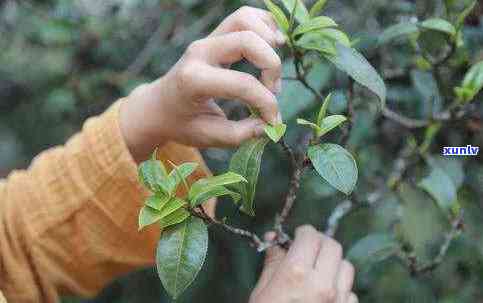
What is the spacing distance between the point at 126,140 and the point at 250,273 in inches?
25.8

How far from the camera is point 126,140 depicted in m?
0.93

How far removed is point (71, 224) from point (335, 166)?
0.46 meters

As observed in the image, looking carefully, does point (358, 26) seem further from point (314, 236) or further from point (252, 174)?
point (252, 174)

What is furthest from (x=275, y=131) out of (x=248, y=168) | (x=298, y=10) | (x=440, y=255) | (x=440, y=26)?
(x=440, y=255)

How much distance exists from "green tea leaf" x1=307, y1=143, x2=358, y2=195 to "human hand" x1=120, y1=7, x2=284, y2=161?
0.20 feet

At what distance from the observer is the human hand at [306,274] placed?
81 centimetres

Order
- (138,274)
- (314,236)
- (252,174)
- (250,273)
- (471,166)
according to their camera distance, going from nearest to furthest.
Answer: (252,174)
(314,236)
(471,166)
(250,273)
(138,274)

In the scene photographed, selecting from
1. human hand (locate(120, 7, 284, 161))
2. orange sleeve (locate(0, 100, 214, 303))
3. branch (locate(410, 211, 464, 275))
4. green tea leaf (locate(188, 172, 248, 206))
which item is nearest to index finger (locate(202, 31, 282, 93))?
human hand (locate(120, 7, 284, 161))

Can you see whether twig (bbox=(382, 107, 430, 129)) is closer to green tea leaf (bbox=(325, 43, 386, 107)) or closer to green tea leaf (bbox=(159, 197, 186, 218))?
green tea leaf (bbox=(325, 43, 386, 107))

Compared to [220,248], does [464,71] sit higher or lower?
higher

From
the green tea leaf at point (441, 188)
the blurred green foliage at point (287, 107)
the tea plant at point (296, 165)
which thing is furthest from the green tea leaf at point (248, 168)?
the green tea leaf at point (441, 188)

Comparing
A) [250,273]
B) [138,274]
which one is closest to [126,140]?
[250,273]

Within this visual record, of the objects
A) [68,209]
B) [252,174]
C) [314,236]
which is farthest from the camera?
[68,209]

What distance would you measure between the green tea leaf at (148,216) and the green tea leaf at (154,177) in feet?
0.07
